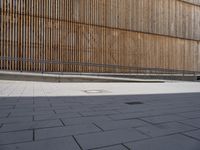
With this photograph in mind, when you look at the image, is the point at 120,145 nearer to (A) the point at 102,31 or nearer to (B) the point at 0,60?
(B) the point at 0,60

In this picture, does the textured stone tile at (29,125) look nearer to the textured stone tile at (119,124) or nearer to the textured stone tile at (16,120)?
the textured stone tile at (16,120)

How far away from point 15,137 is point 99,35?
13.5 m

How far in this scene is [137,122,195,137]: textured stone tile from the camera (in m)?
2.76

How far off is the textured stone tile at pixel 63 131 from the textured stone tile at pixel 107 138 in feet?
0.57

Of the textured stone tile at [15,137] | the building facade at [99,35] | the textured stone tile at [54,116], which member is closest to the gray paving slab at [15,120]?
the textured stone tile at [54,116]

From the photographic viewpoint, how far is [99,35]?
15.3 meters

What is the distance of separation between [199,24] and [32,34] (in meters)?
17.3

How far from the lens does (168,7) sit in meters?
18.9

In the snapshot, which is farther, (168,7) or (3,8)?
(168,7)

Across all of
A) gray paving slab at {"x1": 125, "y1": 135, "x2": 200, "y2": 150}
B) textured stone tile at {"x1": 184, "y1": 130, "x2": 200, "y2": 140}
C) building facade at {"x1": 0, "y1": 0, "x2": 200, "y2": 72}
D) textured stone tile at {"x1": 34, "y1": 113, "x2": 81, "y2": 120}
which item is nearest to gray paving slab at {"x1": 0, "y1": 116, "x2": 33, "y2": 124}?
textured stone tile at {"x1": 34, "y1": 113, "x2": 81, "y2": 120}

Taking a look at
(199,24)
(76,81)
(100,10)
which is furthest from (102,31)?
(199,24)

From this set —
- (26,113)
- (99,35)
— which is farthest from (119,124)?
(99,35)

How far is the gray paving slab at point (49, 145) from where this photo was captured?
2178 millimetres

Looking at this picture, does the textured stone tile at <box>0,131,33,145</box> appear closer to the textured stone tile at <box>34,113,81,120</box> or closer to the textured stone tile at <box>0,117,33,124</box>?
the textured stone tile at <box>0,117,33,124</box>
